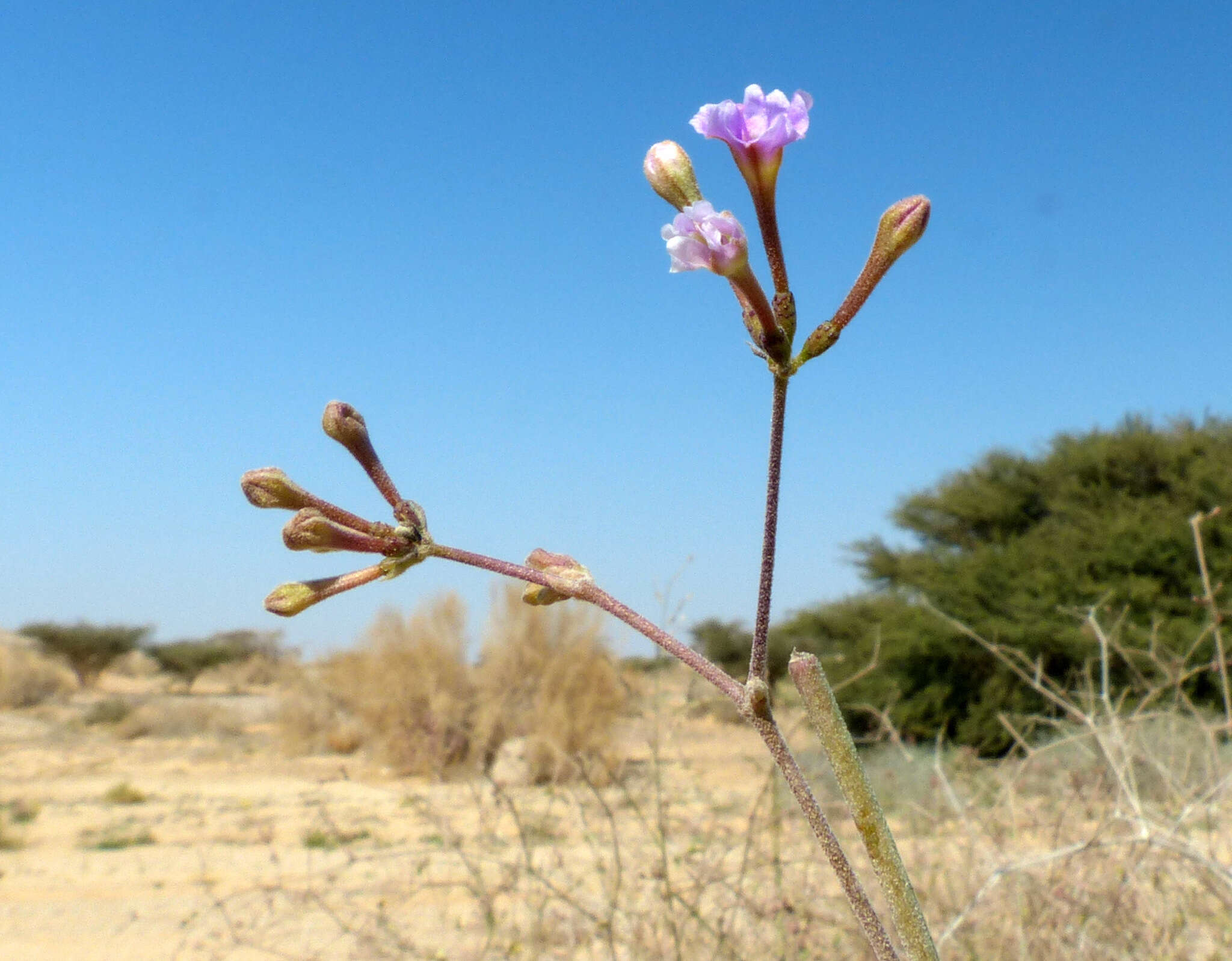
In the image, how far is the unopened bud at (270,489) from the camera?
2.27 feet

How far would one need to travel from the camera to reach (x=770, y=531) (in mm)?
569

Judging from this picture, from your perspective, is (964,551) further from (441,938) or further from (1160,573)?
(441,938)

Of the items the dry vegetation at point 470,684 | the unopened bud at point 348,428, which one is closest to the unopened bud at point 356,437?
the unopened bud at point 348,428

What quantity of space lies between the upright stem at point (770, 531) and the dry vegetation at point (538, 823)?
1344mm

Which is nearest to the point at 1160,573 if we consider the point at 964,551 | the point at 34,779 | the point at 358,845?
the point at 964,551

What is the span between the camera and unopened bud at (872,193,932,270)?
25.8 inches

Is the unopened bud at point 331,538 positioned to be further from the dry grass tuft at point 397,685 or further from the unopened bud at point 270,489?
the dry grass tuft at point 397,685

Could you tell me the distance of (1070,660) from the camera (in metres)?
12.2

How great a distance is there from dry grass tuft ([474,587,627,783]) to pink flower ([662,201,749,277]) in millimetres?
10261

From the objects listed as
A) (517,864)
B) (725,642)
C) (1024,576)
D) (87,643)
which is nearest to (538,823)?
(517,864)

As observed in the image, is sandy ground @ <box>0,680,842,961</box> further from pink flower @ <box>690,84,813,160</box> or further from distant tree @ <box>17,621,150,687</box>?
distant tree @ <box>17,621,150,687</box>

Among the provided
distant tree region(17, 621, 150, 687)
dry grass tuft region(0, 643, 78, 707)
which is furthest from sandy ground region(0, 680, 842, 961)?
distant tree region(17, 621, 150, 687)

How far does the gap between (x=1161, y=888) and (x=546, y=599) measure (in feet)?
8.42

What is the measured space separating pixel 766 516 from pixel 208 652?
2780 cm
